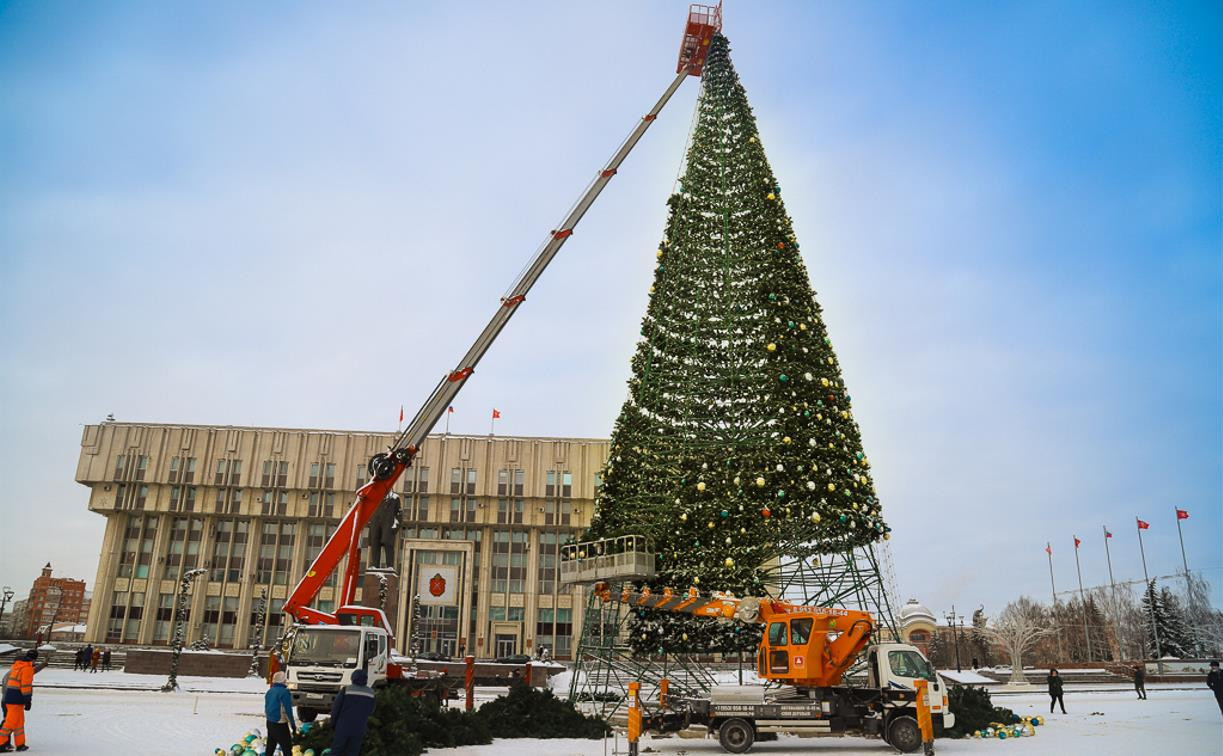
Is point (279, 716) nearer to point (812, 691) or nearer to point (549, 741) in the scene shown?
point (549, 741)

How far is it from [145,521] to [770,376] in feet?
269

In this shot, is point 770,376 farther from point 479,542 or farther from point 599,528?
point 479,542

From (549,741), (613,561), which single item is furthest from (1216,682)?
(549,741)

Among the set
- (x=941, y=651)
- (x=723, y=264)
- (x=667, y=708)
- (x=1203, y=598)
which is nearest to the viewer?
(x=667, y=708)

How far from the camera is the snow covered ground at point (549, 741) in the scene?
1485cm

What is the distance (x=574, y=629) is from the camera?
79.0 meters

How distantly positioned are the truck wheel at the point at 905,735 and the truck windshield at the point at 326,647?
12.4 meters

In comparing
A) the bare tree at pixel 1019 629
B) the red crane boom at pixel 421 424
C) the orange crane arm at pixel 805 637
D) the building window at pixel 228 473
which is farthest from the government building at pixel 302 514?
the orange crane arm at pixel 805 637

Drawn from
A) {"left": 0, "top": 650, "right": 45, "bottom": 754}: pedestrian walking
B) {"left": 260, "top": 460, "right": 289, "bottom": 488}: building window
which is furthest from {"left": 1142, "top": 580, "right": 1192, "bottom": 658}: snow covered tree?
{"left": 260, "top": 460, "right": 289, "bottom": 488}: building window

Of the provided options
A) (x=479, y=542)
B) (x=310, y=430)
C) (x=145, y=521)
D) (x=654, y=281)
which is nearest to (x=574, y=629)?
(x=479, y=542)

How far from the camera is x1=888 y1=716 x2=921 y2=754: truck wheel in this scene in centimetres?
1666

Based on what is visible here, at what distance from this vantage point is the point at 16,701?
12555 mm

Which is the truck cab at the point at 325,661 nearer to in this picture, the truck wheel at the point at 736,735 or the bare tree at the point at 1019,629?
the truck wheel at the point at 736,735

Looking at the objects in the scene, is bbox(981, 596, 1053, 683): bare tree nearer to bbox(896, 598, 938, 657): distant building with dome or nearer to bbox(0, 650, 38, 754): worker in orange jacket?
bbox(896, 598, 938, 657): distant building with dome
